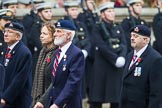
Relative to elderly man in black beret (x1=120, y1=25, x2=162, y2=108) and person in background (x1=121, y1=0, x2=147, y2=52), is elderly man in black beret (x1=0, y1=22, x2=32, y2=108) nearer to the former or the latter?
elderly man in black beret (x1=120, y1=25, x2=162, y2=108)

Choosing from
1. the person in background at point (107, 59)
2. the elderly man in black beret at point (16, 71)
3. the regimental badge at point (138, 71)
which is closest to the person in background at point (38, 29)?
the person in background at point (107, 59)

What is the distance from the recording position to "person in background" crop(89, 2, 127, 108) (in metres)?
15.0

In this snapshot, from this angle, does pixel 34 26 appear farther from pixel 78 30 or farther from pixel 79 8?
pixel 79 8

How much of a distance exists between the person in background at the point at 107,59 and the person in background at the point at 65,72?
13.2 feet

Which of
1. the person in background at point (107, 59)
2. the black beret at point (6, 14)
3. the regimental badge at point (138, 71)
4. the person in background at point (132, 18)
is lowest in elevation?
the person in background at point (107, 59)

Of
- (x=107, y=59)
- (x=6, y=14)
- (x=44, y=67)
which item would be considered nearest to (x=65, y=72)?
(x=44, y=67)

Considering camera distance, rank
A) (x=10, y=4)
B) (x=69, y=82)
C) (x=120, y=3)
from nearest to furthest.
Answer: (x=69, y=82)
(x=10, y=4)
(x=120, y=3)

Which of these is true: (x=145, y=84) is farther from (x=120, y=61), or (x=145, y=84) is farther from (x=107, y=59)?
(x=107, y=59)

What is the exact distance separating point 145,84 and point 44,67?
1479 millimetres

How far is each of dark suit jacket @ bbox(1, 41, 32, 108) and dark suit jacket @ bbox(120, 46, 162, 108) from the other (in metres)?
1.45

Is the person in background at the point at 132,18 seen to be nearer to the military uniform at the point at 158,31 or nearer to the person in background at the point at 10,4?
the military uniform at the point at 158,31

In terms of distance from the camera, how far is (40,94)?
37.2ft

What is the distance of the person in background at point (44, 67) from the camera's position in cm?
1132

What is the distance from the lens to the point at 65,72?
10.8 m
